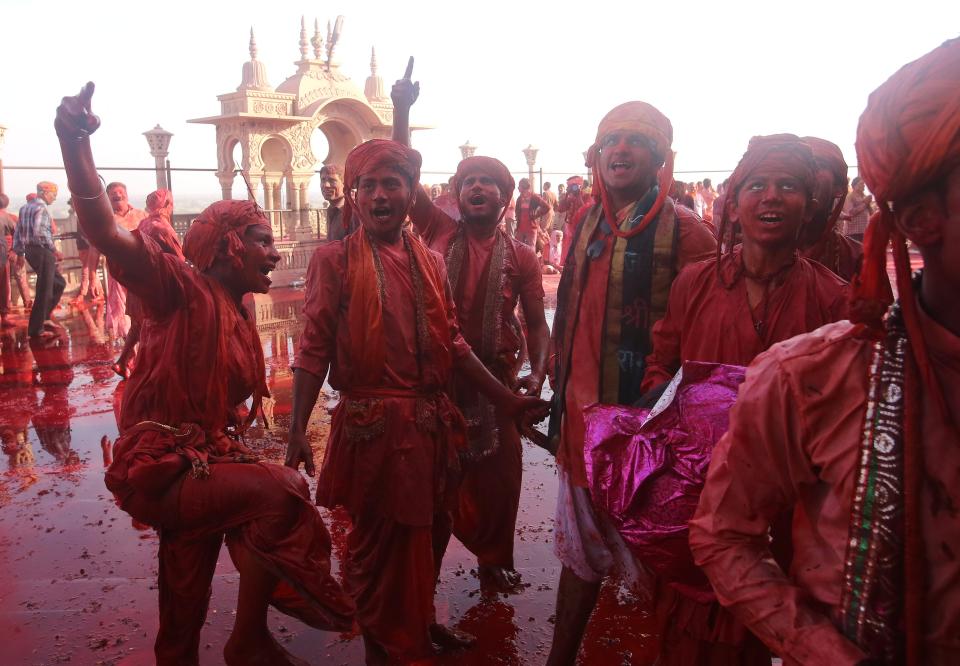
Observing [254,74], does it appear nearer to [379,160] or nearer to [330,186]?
[330,186]

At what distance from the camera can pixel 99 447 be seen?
20.5ft

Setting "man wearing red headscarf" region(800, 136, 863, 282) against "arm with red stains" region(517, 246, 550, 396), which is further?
"arm with red stains" region(517, 246, 550, 396)

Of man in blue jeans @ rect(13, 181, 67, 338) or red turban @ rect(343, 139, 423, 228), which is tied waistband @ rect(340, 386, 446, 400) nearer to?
red turban @ rect(343, 139, 423, 228)

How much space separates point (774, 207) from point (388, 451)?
168 centimetres

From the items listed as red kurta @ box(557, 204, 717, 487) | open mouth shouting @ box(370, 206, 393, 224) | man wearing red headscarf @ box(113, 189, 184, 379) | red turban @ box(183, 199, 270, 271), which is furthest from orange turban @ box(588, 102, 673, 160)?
man wearing red headscarf @ box(113, 189, 184, 379)

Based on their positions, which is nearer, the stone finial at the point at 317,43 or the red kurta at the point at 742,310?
the red kurta at the point at 742,310

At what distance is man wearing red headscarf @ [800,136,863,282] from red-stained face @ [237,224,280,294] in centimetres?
202

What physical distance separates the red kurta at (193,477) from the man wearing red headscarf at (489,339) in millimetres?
1204

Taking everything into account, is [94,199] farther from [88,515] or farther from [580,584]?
[88,515]

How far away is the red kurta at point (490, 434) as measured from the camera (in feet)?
13.2

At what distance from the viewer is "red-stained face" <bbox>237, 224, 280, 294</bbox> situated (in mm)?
3021

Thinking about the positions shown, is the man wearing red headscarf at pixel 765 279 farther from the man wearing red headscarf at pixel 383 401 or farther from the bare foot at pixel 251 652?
the bare foot at pixel 251 652

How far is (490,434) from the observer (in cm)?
400

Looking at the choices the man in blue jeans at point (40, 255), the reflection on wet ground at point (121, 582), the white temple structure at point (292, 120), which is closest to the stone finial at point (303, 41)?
the white temple structure at point (292, 120)
